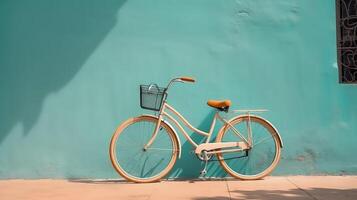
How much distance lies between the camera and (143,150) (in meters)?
5.37

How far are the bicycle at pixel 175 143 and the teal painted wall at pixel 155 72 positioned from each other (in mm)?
179

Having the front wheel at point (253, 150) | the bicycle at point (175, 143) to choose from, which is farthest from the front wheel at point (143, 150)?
the front wheel at point (253, 150)

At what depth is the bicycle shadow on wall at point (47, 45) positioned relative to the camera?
18.2 ft

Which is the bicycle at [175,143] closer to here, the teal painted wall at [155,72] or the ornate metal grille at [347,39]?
the teal painted wall at [155,72]

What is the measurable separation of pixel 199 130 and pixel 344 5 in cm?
226

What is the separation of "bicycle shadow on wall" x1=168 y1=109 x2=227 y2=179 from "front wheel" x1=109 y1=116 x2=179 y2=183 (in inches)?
6.3

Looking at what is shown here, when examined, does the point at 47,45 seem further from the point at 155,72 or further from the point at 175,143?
the point at 175,143

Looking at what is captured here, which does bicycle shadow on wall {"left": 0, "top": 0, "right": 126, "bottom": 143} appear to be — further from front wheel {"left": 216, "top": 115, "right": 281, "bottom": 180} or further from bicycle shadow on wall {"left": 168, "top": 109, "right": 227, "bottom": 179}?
front wheel {"left": 216, "top": 115, "right": 281, "bottom": 180}

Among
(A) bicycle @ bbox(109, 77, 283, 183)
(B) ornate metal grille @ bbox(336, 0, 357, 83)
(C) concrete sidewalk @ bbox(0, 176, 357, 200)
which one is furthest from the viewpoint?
(B) ornate metal grille @ bbox(336, 0, 357, 83)

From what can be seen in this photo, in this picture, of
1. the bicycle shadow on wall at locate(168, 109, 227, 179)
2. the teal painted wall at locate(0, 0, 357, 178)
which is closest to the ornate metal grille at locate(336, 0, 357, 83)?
the teal painted wall at locate(0, 0, 357, 178)

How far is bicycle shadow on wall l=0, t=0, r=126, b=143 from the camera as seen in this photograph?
555 centimetres

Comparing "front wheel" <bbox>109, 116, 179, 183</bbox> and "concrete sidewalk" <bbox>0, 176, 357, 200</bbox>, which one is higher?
"front wheel" <bbox>109, 116, 179, 183</bbox>

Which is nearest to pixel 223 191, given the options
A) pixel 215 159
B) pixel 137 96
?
pixel 215 159

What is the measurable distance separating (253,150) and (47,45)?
2725mm
